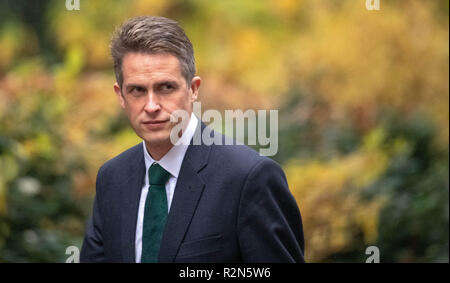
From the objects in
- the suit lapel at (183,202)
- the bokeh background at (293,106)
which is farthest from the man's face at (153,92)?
the bokeh background at (293,106)

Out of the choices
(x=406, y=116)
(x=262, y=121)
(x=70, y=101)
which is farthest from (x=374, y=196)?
(x=70, y=101)

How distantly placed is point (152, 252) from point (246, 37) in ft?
13.7

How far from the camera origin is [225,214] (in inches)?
88.2

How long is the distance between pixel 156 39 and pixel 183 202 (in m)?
0.58

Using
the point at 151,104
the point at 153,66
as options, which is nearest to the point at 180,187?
the point at 151,104

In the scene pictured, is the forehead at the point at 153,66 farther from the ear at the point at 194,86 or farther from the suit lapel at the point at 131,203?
the suit lapel at the point at 131,203

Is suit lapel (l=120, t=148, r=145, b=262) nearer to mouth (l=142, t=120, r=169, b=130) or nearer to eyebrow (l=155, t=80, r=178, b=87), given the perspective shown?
mouth (l=142, t=120, r=169, b=130)

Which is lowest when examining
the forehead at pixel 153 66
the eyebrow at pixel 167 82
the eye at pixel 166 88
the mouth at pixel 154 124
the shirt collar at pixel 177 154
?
the shirt collar at pixel 177 154

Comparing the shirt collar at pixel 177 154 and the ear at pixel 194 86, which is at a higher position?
the ear at pixel 194 86

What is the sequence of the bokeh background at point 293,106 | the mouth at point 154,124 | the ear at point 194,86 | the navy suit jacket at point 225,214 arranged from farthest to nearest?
the bokeh background at point 293,106 < the ear at point 194,86 < the mouth at point 154,124 < the navy suit jacket at point 225,214

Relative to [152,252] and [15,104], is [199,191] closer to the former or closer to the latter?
[152,252]

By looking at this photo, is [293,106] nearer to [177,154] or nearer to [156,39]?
[177,154]

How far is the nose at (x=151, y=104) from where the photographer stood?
230 centimetres

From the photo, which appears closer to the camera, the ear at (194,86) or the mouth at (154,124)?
the mouth at (154,124)
